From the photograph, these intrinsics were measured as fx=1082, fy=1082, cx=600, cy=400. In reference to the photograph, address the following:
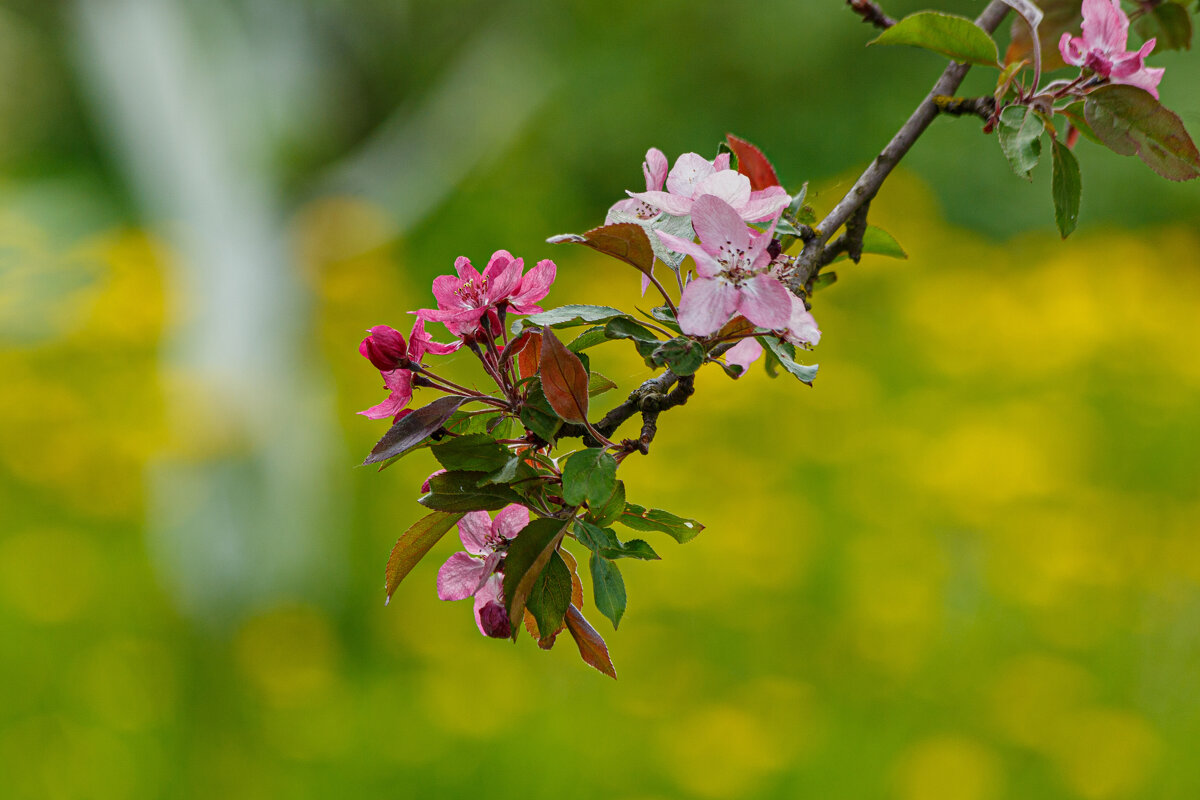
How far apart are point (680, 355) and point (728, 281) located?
0.11 feet

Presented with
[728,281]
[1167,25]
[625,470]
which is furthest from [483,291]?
[625,470]

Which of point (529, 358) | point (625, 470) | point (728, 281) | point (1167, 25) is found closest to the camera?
point (728, 281)

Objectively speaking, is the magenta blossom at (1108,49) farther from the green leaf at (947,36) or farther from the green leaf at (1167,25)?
the green leaf at (1167,25)

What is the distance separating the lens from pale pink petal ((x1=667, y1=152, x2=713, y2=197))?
433mm

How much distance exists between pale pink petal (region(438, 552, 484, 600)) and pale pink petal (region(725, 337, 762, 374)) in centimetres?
14

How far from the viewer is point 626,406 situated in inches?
16.3

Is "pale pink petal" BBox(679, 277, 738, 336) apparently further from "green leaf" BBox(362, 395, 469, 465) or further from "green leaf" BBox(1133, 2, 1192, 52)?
"green leaf" BBox(1133, 2, 1192, 52)

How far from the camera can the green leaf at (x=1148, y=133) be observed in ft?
1.50

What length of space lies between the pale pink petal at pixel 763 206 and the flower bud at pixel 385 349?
148mm

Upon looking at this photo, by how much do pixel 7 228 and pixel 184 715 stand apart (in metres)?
2.15

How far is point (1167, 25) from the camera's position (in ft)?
2.37

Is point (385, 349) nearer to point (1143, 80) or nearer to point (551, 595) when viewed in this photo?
point (551, 595)

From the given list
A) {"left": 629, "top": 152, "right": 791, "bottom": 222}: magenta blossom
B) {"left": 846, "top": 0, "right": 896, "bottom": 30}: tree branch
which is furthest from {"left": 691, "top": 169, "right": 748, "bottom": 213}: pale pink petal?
{"left": 846, "top": 0, "right": 896, "bottom": 30}: tree branch

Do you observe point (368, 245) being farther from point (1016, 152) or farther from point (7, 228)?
point (1016, 152)
